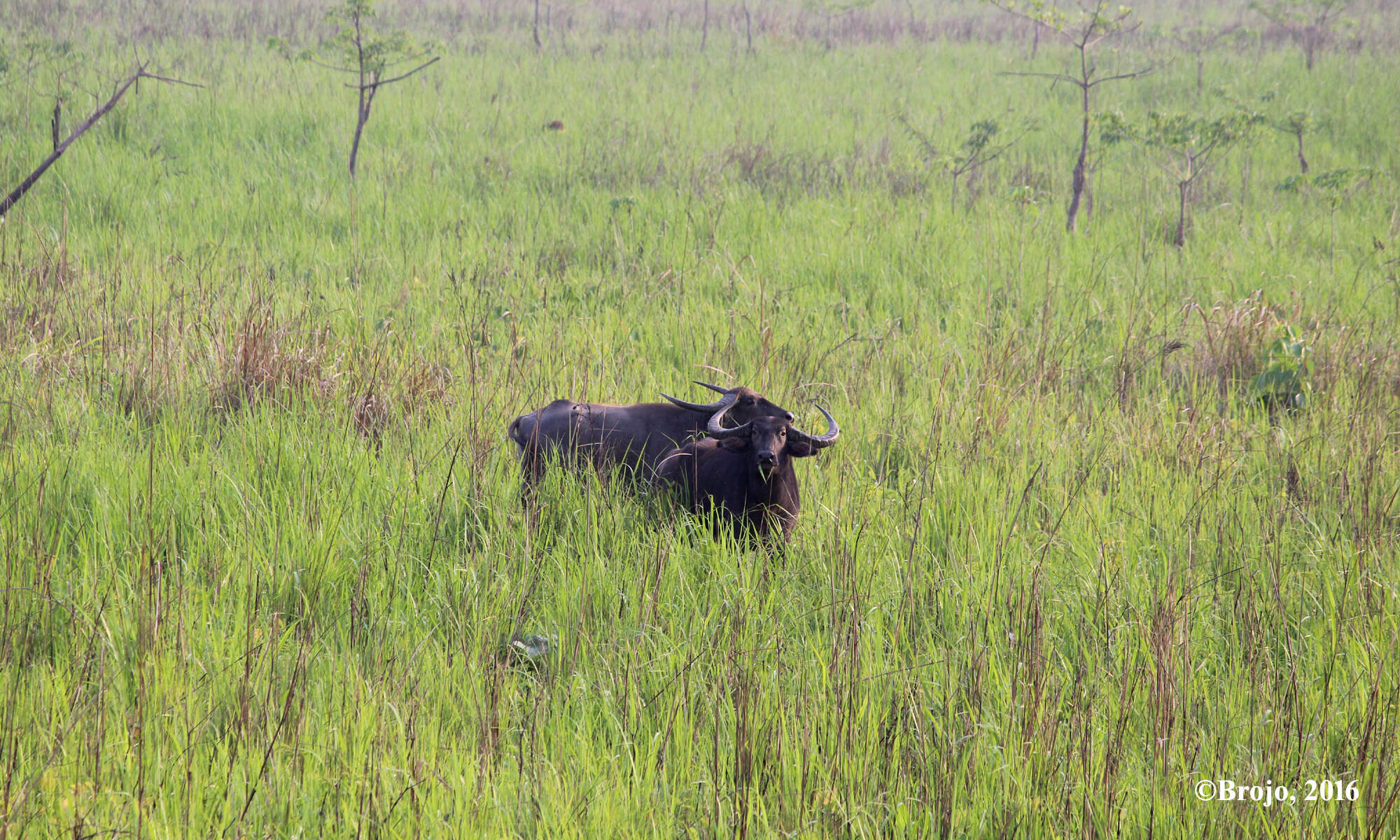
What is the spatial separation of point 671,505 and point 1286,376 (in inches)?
154

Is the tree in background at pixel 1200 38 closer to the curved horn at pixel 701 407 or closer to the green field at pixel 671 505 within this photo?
the green field at pixel 671 505

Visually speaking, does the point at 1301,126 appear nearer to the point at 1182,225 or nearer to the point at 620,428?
the point at 1182,225

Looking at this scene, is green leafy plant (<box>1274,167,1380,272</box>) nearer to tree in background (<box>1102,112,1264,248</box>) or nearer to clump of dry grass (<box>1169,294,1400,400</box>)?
tree in background (<box>1102,112,1264,248</box>)

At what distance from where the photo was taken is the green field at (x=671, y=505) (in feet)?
7.34

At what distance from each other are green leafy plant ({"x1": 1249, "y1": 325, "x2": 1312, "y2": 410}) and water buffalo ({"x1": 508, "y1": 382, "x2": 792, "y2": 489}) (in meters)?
3.16

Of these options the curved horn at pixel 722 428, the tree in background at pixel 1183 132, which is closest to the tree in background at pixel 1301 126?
the tree in background at pixel 1183 132

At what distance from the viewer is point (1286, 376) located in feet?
17.4

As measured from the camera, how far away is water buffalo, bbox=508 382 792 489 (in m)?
4.03

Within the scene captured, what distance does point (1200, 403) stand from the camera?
17.0ft

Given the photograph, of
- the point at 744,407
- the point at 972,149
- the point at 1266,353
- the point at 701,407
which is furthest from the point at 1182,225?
the point at 701,407

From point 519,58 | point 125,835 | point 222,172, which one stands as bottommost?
point 125,835

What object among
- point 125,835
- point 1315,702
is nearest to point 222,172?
point 125,835

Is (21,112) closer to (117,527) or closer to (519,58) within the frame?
(519,58)

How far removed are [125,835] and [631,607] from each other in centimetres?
151
